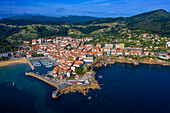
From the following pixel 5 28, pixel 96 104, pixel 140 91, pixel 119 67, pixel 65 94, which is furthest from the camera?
pixel 5 28

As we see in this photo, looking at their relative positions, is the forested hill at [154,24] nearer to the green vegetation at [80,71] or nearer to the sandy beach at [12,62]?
the green vegetation at [80,71]

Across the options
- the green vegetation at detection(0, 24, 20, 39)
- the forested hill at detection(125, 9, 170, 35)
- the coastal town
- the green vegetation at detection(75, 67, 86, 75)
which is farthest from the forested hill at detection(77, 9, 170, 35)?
the green vegetation at detection(0, 24, 20, 39)

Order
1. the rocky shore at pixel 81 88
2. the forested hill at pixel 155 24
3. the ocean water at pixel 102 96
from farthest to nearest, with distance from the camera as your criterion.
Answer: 1. the forested hill at pixel 155 24
2. the rocky shore at pixel 81 88
3. the ocean water at pixel 102 96

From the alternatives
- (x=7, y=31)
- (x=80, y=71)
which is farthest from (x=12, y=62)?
(x=7, y=31)

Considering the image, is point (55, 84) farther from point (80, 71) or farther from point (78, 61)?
point (78, 61)

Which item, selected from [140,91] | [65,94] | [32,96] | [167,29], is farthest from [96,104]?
[167,29]

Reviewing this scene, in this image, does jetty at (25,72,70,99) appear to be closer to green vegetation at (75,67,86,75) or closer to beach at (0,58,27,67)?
green vegetation at (75,67,86,75)

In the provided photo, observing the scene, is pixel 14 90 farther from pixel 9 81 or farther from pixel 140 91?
pixel 140 91

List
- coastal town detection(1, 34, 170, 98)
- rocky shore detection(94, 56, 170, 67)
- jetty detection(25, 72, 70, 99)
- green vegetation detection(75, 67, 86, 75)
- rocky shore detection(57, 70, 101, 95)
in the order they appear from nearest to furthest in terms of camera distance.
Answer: jetty detection(25, 72, 70, 99) → rocky shore detection(57, 70, 101, 95) → coastal town detection(1, 34, 170, 98) → green vegetation detection(75, 67, 86, 75) → rocky shore detection(94, 56, 170, 67)

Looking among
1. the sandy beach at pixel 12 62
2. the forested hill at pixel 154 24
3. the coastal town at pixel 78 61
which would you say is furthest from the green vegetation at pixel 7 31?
the forested hill at pixel 154 24
